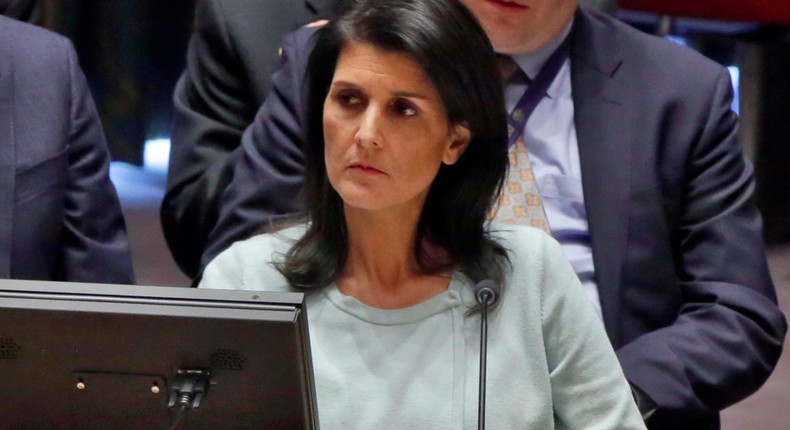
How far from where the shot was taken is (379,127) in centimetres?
167

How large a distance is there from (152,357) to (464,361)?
0.49m

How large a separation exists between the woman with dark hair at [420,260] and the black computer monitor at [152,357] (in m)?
0.33

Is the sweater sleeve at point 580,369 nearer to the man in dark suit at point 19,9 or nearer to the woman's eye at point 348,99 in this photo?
the woman's eye at point 348,99

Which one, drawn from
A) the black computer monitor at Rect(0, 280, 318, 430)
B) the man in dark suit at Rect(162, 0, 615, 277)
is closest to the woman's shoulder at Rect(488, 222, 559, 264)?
the black computer monitor at Rect(0, 280, 318, 430)

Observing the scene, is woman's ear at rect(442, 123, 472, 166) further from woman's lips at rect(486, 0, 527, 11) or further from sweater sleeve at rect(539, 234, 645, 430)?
woman's lips at rect(486, 0, 527, 11)

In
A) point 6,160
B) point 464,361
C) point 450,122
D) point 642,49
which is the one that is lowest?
point 6,160

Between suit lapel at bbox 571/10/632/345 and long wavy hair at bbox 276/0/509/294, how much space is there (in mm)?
380

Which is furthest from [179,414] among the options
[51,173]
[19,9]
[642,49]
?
[19,9]

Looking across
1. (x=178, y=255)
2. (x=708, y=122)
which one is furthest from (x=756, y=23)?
(x=178, y=255)

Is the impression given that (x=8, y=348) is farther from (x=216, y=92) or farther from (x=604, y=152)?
(x=216, y=92)

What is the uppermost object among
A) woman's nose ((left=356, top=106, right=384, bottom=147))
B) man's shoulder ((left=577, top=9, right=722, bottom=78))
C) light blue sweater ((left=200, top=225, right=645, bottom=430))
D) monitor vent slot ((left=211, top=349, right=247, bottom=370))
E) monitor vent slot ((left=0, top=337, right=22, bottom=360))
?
woman's nose ((left=356, top=106, right=384, bottom=147))

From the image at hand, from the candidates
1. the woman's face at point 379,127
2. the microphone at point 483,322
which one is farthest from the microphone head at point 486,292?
the woman's face at point 379,127

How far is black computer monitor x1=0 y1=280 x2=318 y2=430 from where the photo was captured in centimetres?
133

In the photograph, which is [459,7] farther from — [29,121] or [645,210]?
[29,121]
